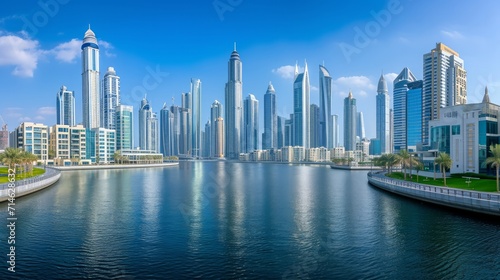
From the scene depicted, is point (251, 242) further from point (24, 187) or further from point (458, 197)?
point (24, 187)

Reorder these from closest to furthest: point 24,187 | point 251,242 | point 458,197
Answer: point 251,242 < point 458,197 < point 24,187

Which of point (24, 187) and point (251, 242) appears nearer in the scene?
point (251, 242)

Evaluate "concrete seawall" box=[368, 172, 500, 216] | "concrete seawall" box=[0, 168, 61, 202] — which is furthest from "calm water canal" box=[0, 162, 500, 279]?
"concrete seawall" box=[0, 168, 61, 202]

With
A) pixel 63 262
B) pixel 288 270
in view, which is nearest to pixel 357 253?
pixel 288 270

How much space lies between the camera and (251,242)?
3111 centimetres

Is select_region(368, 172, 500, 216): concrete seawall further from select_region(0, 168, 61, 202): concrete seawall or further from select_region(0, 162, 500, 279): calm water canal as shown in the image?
select_region(0, 168, 61, 202): concrete seawall

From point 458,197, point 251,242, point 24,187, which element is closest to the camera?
point 251,242

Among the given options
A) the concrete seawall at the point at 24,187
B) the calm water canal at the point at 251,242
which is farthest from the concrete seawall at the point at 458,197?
the concrete seawall at the point at 24,187

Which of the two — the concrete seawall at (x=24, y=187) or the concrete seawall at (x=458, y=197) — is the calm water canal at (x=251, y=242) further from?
the concrete seawall at (x=24, y=187)

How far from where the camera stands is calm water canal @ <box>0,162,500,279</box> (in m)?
24.0

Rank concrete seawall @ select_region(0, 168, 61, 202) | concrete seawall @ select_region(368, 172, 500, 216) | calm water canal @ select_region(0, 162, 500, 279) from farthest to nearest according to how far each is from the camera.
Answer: concrete seawall @ select_region(0, 168, 61, 202)
concrete seawall @ select_region(368, 172, 500, 216)
calm water canal @ select_region(0, 162, 500, 279)

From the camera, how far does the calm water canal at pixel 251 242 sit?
24.0 metres

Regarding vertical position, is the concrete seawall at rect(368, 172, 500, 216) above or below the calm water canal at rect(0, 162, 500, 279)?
above

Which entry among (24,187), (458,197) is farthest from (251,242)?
(24,187)
